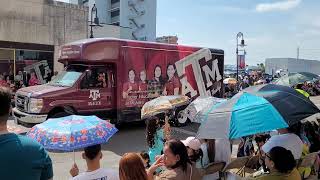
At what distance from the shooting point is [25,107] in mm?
12469

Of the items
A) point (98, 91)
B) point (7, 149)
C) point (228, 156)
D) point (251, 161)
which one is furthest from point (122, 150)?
point (7, 149)

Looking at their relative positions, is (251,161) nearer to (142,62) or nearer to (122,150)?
(122,150)

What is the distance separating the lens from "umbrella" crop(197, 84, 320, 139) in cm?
442

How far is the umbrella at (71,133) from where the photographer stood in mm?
4516

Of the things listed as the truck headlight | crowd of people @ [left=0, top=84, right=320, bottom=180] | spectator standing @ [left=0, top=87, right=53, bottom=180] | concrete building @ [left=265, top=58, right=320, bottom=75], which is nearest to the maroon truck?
the truck headlight

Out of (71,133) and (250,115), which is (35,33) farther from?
(250,115)

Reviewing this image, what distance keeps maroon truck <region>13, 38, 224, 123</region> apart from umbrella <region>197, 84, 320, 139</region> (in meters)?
8.52

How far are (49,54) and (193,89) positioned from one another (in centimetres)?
1273

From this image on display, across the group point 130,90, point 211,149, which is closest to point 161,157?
point 211,149

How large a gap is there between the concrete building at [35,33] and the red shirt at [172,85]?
37.1 feet

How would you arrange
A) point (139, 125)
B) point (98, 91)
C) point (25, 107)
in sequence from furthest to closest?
point (139, 125)
point (98, 91)
point (25, 107)

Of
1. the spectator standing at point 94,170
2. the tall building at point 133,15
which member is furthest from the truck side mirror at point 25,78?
the tall building at point 133,15

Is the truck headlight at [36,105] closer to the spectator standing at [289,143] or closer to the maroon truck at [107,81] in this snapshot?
→ the maroon truck at [107,81]

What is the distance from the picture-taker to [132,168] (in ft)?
11.6
